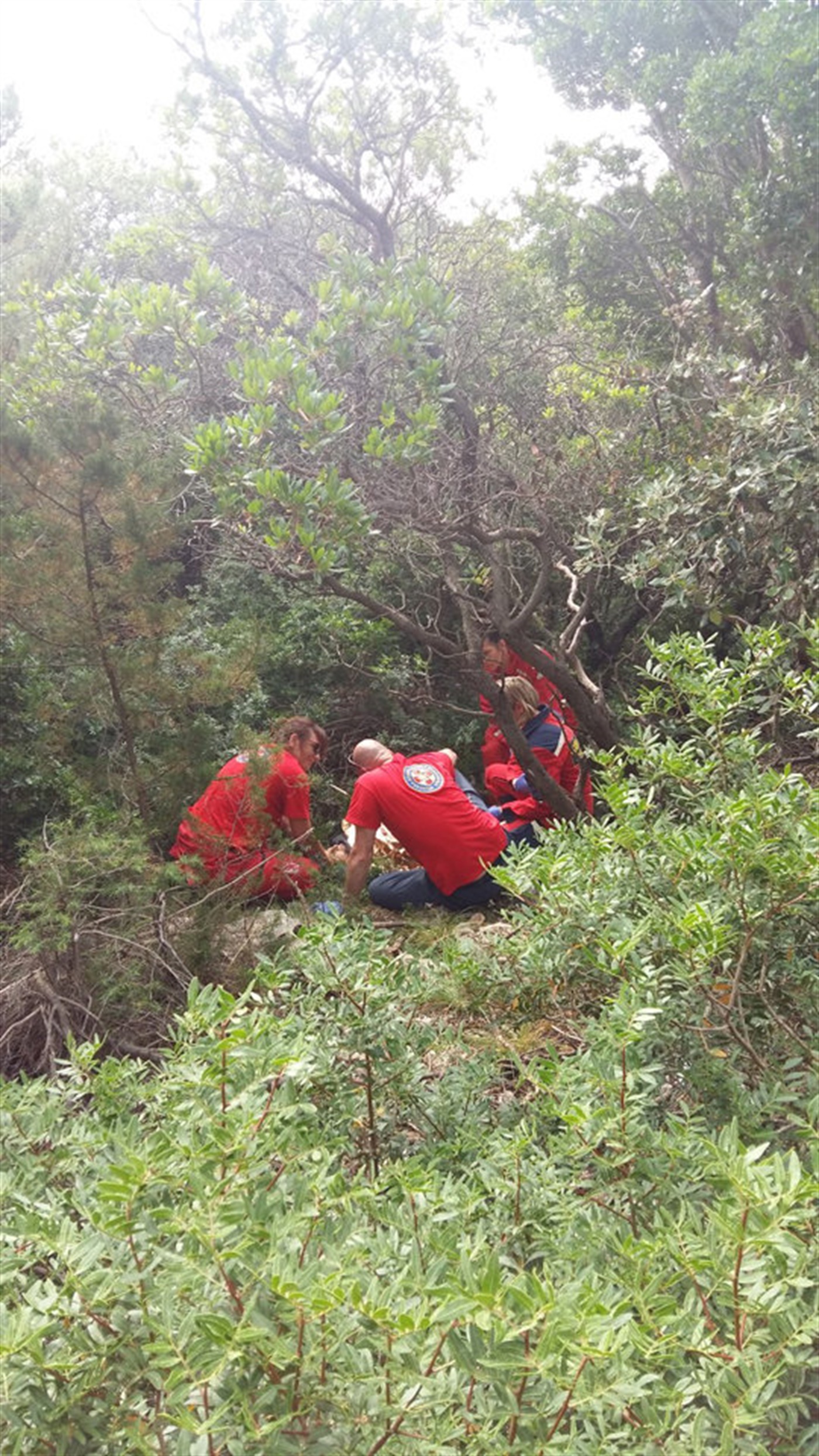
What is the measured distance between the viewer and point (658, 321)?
9.35 meters

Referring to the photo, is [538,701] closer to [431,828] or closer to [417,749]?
[417,749]

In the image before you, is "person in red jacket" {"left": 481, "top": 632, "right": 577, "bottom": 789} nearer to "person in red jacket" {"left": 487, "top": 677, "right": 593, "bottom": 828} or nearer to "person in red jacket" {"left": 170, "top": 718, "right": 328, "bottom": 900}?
"person in red jacket" {"left": 487, "top": 677, "right": 593, "bottom": 828}

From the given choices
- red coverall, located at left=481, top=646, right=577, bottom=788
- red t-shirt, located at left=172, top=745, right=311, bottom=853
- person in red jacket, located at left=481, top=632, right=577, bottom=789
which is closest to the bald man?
red t-shirt, located at left=172, top=745, right=311, bottom=853

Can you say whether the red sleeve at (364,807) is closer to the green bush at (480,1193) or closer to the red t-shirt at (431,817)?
the red t-shirt at (431,817)

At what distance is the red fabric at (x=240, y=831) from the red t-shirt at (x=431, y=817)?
0.47 metres

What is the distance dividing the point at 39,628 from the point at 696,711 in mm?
3574

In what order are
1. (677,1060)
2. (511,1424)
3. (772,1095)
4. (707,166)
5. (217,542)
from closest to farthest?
(511,1424) < (772,1095) < (677,1060) < (217,542) < (707,166)

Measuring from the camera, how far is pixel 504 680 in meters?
6.16

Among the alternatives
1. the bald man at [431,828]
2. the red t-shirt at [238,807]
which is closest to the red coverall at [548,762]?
the bald man at [431,828]

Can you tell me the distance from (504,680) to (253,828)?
77.3 inches

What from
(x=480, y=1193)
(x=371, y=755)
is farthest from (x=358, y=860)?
(x=480, y=1193)

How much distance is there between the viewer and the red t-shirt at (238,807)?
4.75m

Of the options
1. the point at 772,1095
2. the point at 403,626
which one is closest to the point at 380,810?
the point at 403,626

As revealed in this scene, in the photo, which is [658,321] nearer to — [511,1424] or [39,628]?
[39,628]
